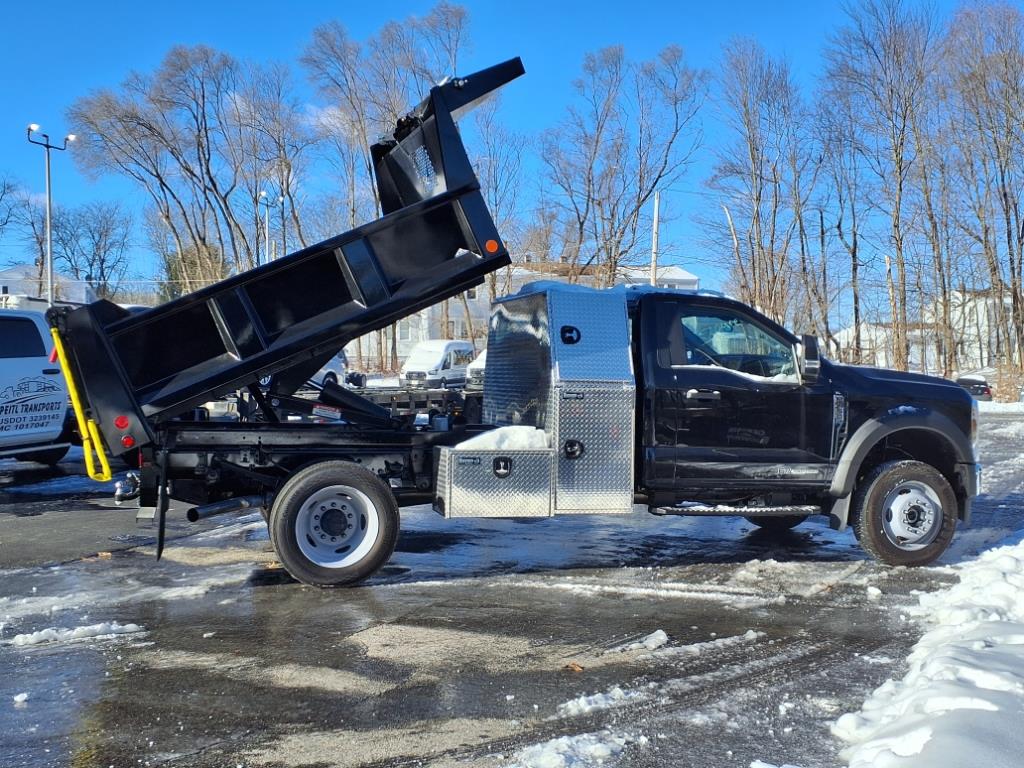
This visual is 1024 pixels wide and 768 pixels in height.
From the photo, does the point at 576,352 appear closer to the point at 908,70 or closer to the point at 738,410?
the point at 738,410

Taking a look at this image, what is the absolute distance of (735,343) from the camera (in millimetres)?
7566

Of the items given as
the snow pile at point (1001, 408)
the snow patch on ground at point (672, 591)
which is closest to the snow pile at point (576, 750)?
the snow patch on ground at point (672, 591)

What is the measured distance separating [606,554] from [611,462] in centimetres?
138

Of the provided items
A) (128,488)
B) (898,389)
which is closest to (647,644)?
(898,389)

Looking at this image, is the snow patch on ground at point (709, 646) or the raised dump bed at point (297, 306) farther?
the raised dump bed at point (297, 306)

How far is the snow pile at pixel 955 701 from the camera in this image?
3.57m

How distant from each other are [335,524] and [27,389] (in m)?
7.09

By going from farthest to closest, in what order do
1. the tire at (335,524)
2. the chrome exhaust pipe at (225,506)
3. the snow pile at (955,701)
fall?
the tire at (335,524) < the chrome exhaust pipe at (225,506) < the snow pile at (955,701)

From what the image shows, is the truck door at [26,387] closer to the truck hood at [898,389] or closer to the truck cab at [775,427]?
the truck cab at [775,427]

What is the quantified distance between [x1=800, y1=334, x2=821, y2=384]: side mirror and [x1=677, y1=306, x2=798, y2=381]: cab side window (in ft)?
0.33

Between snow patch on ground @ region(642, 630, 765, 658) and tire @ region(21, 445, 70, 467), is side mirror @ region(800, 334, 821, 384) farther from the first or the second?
tire @ region(21, 445, 70, 467)

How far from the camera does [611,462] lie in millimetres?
7141

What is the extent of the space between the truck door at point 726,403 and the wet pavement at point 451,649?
2.85 ft

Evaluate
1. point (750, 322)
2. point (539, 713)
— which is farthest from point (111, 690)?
point (750, 322)
